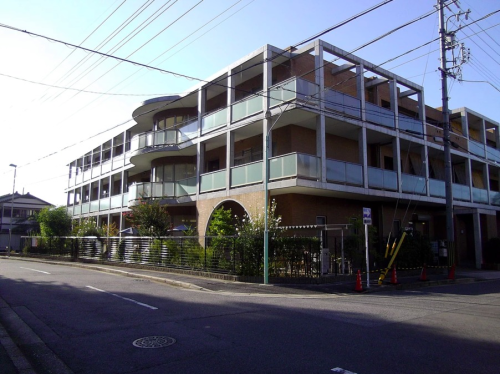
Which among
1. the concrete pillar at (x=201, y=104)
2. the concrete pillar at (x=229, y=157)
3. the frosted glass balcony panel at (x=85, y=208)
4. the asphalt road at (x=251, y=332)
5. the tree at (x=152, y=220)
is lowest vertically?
the asphalt road at (x=251, y=332)

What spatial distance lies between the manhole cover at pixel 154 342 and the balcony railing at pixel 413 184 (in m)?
18.0

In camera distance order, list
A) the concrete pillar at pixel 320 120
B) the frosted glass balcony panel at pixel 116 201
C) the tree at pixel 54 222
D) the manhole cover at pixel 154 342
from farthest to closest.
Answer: the tree at pixel 54 222 < the frosted glass balcony panel at pixel 116 201 < the concrete pillar at pixel 320 120 < the manhole cover at pixel 154 342

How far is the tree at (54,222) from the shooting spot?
34000 mm

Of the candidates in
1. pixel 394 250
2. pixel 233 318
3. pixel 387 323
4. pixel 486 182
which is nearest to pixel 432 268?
pixel 394 250

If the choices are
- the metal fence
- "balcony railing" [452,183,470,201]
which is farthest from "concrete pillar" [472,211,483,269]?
the metal fence

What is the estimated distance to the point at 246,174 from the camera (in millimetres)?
19094

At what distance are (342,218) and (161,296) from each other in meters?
12.2

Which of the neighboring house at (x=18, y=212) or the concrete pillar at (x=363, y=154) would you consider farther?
the neighboring house at (x=18, y=212)

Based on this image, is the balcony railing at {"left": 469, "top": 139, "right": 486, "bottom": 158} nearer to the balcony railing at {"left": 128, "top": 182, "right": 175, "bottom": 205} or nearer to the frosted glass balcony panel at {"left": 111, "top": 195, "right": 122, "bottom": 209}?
the balcony railing at {"left": 128, "top": 182, "right": 175, "bottom": 205}

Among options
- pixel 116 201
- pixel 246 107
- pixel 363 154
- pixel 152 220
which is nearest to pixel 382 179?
pixel 363 154

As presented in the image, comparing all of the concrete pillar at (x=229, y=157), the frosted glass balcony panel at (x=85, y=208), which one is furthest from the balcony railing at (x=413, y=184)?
the frosted glass balcony panel at (x=85, y=208)

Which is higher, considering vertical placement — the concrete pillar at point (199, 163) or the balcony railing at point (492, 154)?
the balcony railing at point (492, 154)

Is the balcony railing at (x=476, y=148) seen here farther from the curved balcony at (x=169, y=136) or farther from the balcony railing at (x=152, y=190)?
the balcony railing at (x=152, y=190)

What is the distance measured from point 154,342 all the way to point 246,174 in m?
13.1
